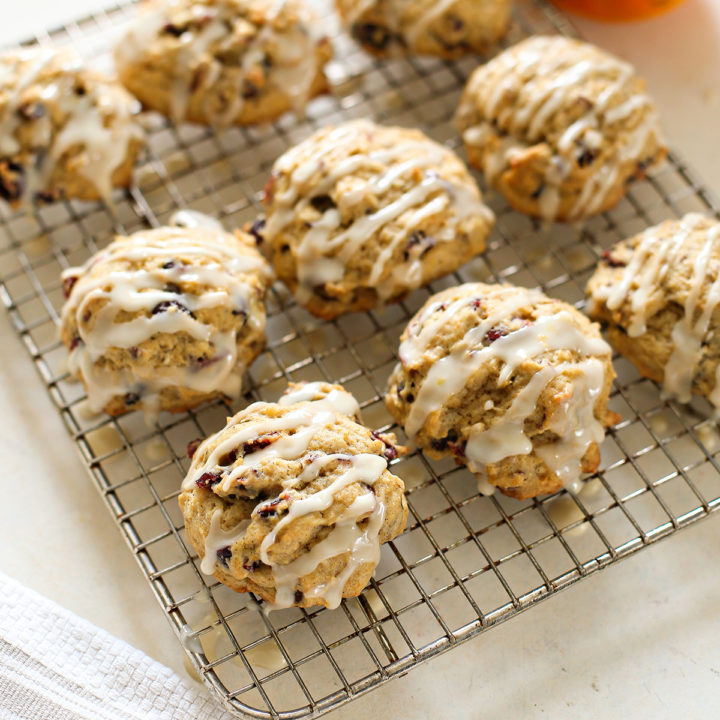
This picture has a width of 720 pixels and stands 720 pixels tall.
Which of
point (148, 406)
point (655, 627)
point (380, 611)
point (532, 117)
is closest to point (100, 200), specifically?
point (148, 406)

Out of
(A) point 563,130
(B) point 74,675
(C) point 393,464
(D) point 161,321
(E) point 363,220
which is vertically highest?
(A) point 563,130

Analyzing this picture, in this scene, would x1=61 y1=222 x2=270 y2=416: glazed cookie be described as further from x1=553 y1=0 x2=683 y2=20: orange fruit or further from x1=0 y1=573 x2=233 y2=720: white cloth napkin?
x1=553 y1=0 x2=683 y2=20: orange fruit

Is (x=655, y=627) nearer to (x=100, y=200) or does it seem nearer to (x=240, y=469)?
(x=240, y=469)

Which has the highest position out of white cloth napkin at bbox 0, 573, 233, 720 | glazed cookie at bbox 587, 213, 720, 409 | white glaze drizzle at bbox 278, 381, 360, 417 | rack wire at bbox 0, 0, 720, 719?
glazed cookie at bbox 587, 213, 720, 409

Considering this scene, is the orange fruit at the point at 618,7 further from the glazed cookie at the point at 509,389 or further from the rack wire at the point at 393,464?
the glazed cookie at the point at 509,389

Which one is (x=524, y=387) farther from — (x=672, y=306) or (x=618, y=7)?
(x=618, y=7)

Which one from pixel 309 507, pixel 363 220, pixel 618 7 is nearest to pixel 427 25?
pixel 618 7

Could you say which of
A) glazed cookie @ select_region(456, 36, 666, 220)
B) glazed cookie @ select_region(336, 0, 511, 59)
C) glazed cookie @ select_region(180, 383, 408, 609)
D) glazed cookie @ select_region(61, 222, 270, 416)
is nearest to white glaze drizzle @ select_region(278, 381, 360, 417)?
glazed cookie @ select_region(180, 383, 408, 609)
